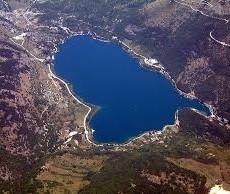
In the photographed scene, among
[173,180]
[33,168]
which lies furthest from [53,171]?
[173,180]

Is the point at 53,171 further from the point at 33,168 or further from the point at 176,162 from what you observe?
the point at 176,162

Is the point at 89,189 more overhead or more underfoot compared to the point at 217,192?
more underfoot

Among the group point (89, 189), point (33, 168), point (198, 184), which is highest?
point (198, 184)

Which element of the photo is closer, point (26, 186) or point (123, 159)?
point (26, 186)

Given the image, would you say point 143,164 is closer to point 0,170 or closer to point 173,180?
point 173,180

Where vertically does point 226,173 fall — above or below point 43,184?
above

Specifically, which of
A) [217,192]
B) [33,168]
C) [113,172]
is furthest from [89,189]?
[217,192]

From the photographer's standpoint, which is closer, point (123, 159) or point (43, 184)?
point (43, 184)
